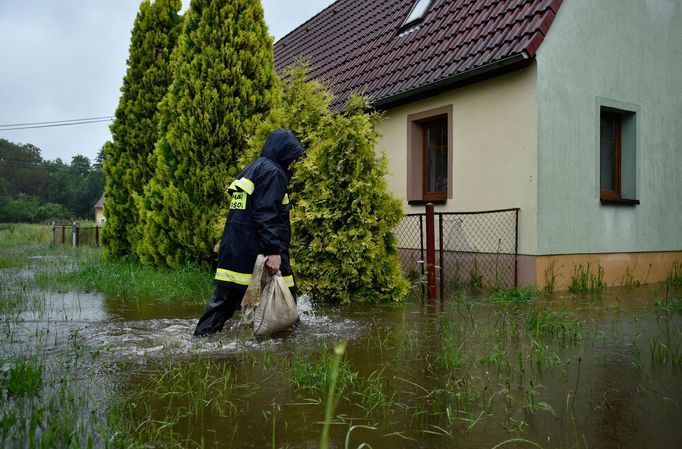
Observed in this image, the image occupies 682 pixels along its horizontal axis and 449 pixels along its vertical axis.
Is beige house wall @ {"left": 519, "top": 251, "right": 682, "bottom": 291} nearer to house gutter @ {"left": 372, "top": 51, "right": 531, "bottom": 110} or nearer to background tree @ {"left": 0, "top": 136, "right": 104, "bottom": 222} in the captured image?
house gutter @ {"left": 372, "top": 51, "right": 531, "bottom": 110}

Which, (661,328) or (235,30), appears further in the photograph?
(235,30)

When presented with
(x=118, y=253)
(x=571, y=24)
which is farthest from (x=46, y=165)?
(x=571, y=24)

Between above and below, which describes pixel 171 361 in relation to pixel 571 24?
below

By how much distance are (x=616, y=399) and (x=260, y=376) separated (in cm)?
215

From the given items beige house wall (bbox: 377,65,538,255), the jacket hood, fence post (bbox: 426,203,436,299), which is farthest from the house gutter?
the jacket hood

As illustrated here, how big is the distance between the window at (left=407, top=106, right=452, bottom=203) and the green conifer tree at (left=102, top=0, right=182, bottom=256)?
544cm

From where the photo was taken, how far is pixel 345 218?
22.5ft

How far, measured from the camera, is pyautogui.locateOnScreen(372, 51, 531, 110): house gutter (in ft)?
25.6

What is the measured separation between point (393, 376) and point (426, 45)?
7874mm

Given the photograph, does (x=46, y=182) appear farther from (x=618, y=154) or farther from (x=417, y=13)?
(x=618, y=154)

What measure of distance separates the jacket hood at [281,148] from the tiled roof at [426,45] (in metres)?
3.14

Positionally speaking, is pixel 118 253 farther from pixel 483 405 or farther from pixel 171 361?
pixel 483 405

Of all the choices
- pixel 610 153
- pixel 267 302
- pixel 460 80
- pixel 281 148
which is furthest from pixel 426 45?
pixel 267 302

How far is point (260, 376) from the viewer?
140 inches
